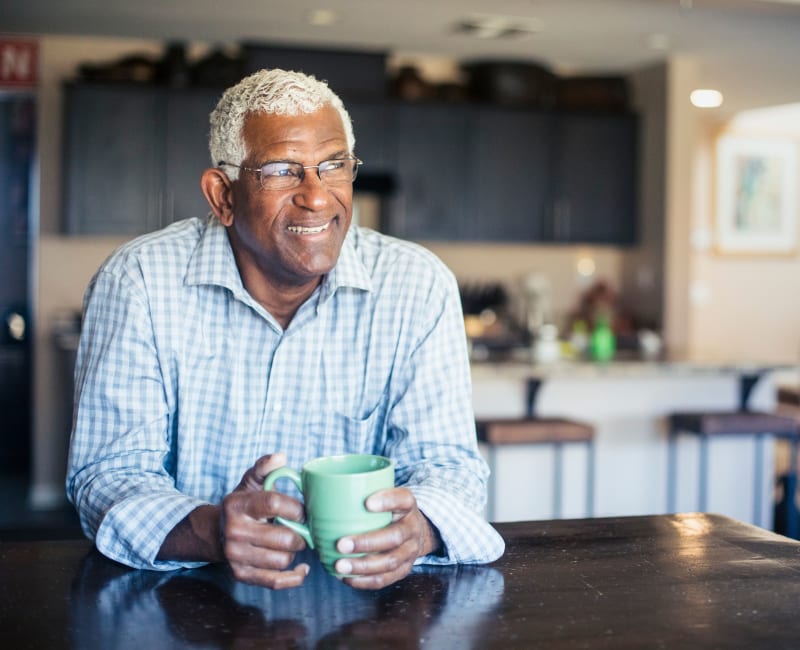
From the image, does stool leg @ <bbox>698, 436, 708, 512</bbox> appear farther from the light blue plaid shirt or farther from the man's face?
the man's face

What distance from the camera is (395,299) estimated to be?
4.99 ft

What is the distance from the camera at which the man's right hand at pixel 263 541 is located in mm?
1017

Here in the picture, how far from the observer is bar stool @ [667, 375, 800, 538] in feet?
12.6

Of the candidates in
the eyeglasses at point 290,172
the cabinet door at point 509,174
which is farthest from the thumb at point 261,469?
the cabinet door at point 509,174

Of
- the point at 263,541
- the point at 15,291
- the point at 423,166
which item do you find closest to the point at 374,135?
the point at 423,166

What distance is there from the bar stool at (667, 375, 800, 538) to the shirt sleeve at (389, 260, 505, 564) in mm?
2609

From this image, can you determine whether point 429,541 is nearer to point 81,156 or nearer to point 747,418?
point 747,418

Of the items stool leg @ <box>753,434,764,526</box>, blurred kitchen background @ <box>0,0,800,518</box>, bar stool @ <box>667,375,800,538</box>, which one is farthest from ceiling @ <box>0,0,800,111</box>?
stool leg @ <box>753,434,764,526</box>

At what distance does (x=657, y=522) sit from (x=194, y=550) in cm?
66

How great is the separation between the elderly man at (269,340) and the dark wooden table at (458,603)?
0.45ft

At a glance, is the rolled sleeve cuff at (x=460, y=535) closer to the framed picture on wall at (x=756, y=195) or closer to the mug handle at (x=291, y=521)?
the mug handle at (x=291, y=521)

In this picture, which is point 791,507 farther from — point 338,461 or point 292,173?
point 338,461

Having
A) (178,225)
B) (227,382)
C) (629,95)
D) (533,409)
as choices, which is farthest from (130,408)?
(629,95)

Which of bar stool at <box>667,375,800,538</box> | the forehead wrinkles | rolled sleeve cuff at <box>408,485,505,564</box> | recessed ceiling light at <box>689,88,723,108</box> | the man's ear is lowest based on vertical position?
bar stool at <box>667,375,800,538</box>
